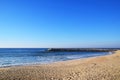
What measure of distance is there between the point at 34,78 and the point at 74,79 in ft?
9.44

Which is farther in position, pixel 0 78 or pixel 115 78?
pixel 0 78

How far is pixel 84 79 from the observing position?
347 inches

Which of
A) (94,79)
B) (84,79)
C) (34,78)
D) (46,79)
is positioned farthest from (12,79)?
(94,79)

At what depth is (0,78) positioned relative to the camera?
975 cm

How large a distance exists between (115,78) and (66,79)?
3.12m

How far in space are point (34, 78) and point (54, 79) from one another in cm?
147

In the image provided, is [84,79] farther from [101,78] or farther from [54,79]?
[54,79]

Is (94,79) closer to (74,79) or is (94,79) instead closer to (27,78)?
(74,79)

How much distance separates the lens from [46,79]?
948 cm

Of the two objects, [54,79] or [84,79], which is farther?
[54,79]

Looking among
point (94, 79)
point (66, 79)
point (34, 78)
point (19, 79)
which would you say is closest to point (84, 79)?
point (94, 79)

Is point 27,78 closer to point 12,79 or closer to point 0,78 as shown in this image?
point 12,79

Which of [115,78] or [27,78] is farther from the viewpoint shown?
[27,78]

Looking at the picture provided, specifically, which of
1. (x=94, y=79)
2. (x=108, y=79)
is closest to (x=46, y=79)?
(x=94, y=79)
